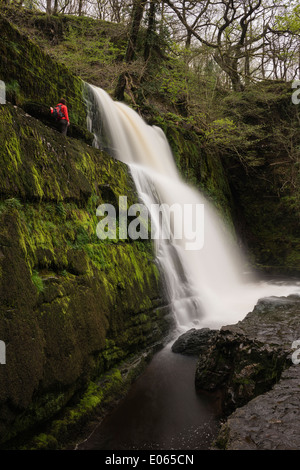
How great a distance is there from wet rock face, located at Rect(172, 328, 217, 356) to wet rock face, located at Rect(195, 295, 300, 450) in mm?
685

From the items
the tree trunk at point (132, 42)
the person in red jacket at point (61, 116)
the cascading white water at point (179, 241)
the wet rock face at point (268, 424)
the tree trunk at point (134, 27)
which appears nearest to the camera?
the wet rock face at point (268, 424)

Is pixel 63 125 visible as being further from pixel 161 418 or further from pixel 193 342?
pixel 161 418

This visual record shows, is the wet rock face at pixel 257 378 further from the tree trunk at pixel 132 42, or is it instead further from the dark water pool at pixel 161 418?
the tree trunk at pixel 132 42

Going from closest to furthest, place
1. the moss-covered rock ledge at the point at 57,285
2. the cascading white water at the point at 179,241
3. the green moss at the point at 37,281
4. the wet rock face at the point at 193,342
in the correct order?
the moss-covered rock ledge at the point at 57,285, the green moss at the point at 37,281, the wet rock face at the point at 193,342, the cascading white water at the point at 179,241

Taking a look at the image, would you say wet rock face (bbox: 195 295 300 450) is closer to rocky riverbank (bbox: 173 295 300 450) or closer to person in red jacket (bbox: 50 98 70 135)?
rocky riverbank (bbox: 173 295 300 450)

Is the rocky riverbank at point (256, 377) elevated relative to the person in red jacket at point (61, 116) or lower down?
lower down

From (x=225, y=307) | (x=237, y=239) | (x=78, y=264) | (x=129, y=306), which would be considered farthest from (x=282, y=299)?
(x=237, y=239)

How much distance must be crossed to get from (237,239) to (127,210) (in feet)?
29.2

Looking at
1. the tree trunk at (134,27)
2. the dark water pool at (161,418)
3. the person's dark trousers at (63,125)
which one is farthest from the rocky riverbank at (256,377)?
the tree trunk at (134,27)

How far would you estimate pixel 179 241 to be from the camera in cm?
832

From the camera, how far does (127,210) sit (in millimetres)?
5898

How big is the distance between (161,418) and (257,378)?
46.2 inches

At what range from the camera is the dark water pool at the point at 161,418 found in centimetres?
316

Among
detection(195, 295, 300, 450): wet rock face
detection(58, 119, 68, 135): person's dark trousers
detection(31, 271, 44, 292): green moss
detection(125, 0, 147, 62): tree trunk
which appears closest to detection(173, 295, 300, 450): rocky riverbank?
detection(195, 295, 300, 450): wet rock face
